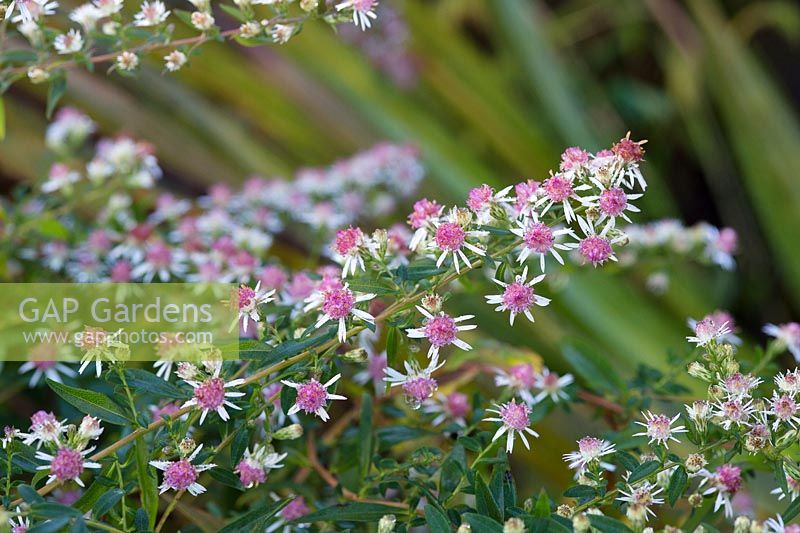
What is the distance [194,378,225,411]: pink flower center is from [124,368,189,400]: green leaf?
0.07 feet

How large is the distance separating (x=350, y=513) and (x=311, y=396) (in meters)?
0.09

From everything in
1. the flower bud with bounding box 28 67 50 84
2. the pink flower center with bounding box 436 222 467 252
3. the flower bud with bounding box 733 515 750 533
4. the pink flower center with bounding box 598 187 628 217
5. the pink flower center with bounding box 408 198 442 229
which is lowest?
the flower bud with bounding box 733 515 750 533

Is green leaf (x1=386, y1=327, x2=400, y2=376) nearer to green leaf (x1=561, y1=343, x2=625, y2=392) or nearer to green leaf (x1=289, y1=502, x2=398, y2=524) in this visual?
green leaf (x1=289, y1=502, x2=398, y2=524)

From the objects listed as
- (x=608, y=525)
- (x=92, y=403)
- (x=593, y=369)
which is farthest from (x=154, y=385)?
(x=593, y=369)

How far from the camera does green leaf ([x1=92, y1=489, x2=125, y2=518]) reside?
408mm

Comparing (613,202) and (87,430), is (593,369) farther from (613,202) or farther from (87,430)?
(87,430)

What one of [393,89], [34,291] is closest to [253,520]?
[34,291]

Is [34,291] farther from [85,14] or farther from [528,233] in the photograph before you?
[528,233]

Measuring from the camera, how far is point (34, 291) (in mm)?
643

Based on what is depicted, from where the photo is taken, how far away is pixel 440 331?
43cm

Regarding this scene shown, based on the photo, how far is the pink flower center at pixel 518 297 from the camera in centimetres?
43

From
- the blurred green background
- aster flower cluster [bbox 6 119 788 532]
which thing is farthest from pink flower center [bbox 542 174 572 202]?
the blurred green background

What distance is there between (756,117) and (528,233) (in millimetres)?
1242
